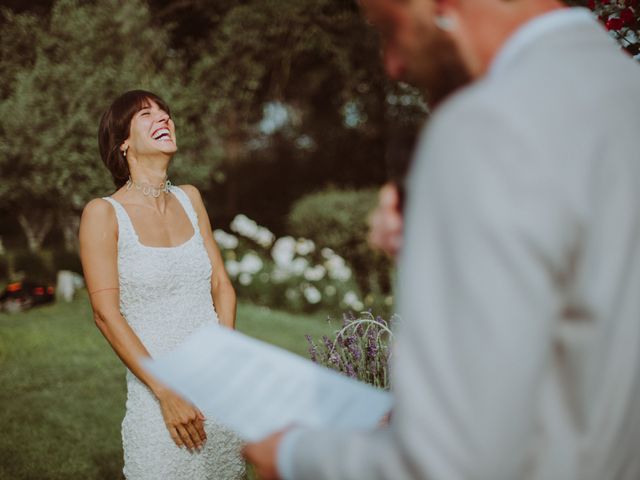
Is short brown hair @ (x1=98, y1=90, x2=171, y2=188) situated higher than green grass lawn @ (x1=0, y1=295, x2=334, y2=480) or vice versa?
short brown hair @ (x1=98, y1=90, x2=171, y2=188)

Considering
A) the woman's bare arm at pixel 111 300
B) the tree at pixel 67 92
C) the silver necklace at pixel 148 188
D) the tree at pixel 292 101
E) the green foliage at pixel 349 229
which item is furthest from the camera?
the tree at pixel 292 101

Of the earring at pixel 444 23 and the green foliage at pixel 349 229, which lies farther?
the green foliage at pixel 349 229

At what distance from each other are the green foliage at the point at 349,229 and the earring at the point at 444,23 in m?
9.15

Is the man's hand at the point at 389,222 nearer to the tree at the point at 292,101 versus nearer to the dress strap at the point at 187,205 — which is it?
the dress strap at the point at 187,205

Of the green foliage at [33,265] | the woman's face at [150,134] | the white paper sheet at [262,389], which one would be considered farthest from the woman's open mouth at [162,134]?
the green foliage at [33,265]

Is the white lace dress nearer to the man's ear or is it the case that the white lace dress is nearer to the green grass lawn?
the green grass lawn

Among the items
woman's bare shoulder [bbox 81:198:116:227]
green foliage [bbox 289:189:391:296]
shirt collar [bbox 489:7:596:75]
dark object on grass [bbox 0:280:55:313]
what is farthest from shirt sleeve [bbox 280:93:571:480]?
green foliage [bbox 289:189:391:296]

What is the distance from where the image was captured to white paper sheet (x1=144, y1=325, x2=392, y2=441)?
1.16m

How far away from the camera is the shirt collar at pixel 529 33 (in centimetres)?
103

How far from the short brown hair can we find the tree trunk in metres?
→ 8.41

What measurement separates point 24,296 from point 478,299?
880cm

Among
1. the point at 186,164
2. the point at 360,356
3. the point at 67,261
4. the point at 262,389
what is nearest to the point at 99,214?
the point at 360,356

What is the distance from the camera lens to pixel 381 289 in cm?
1034

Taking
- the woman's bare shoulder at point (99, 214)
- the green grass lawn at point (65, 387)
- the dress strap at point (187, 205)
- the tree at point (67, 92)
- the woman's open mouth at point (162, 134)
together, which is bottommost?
the green grass lawn at point (65, 387)
